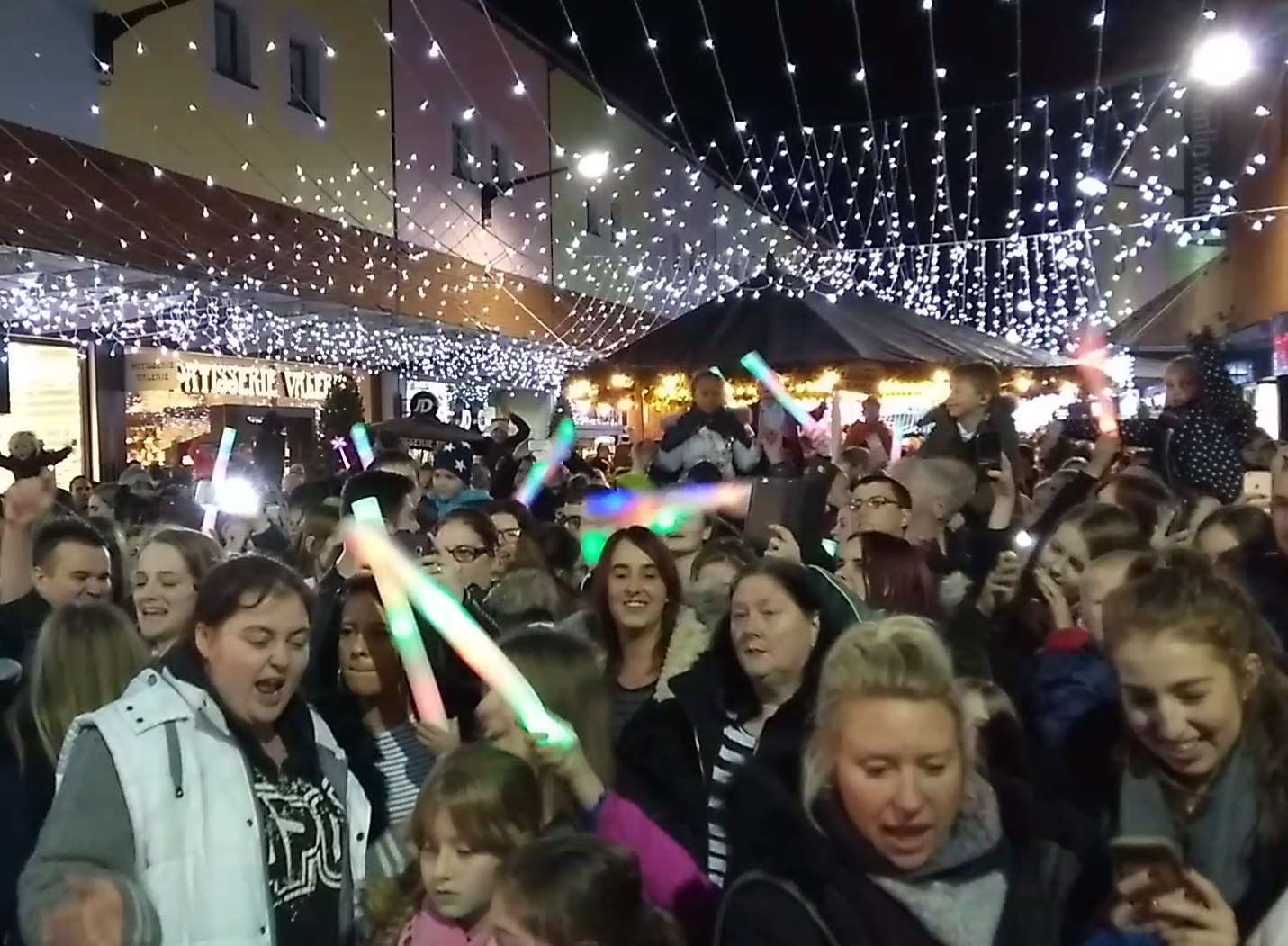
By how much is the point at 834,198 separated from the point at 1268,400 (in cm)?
1271

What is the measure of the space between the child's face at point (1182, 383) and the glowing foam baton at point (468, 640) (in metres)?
4.78

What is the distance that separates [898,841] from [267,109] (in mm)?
16967

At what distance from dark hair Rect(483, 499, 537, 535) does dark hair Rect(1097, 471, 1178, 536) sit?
9.34 feet

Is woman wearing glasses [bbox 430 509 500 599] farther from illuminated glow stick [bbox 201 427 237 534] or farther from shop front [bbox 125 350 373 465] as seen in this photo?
shop front [bbox 125 350 373 465]

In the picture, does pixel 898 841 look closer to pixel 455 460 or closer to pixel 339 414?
pixel 455 460

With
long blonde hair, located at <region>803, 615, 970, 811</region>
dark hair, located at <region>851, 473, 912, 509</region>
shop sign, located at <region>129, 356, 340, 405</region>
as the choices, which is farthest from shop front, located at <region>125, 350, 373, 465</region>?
long blonde hair, located at <region>803, 615, 970, 811</region>

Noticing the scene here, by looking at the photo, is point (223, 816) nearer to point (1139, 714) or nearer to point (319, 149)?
point (1139, 714)

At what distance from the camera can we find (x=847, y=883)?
193 cm

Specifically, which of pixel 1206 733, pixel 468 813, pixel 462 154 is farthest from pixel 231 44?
pixel 1206 733

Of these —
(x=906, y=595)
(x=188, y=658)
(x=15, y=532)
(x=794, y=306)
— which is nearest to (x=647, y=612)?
(x=906, y=595)

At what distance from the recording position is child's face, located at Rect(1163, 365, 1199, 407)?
6602 millimetres

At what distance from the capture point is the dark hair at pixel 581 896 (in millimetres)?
2082

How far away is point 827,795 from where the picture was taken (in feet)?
6.81

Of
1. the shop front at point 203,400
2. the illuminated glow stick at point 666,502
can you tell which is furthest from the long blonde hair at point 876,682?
the shop front at point 203,400
